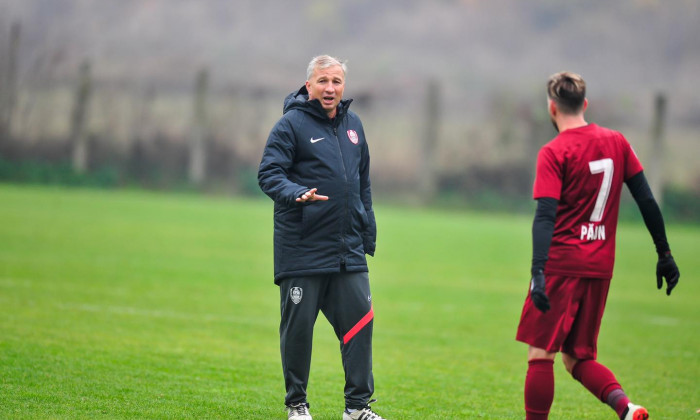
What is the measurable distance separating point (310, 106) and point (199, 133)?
40.0m

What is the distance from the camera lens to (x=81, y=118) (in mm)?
44344

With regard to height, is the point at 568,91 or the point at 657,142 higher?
the point at 657,142

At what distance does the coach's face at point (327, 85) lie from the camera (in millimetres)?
5363

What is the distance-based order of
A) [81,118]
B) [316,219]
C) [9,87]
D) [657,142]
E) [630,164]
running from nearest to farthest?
[630,164], [316,219], [81,118], [657,142], [9,87]

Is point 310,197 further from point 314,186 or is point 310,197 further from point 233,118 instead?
point 233,118

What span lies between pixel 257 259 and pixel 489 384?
10299 millimetres

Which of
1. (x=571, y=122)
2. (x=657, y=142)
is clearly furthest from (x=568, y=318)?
(x=657, y=142)

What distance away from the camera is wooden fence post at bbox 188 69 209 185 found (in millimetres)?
43594

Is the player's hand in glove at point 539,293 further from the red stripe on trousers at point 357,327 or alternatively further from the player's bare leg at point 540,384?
the red stripe on trousers at point 357,327

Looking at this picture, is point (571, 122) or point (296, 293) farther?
point (296, 293)

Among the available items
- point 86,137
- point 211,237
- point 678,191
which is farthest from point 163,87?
point 211,237

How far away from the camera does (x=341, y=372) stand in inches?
293

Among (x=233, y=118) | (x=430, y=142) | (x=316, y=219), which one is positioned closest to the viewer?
(x=316, y=219)

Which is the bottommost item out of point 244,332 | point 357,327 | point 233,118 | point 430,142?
point 244,332
